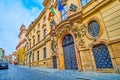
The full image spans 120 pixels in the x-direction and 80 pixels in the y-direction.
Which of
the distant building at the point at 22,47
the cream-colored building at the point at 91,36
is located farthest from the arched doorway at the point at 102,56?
the distant building at the point at 22,47

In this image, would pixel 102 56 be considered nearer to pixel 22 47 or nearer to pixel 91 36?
pixel 91 36

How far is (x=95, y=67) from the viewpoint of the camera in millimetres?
9156

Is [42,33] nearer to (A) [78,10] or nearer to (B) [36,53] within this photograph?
(B) [36,53]

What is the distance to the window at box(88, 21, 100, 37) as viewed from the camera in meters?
9.38

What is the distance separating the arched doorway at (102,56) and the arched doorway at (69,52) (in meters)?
3.14

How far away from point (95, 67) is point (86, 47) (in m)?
2.05

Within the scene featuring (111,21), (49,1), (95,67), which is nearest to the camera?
(111,21)

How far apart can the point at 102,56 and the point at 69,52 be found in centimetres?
478

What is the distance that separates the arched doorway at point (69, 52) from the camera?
39.7 ft

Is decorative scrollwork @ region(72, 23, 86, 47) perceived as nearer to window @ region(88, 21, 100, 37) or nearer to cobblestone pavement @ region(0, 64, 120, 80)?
window @ region(88, 21, 100, 37)

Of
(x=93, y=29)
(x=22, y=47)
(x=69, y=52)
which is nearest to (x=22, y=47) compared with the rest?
(x=22, y=47)

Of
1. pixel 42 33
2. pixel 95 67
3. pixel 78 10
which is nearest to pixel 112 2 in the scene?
pixel 78 10

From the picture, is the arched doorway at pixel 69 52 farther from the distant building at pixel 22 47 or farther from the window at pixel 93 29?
the distant building at pixel 22 47

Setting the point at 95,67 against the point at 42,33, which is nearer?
the point at 95,67
